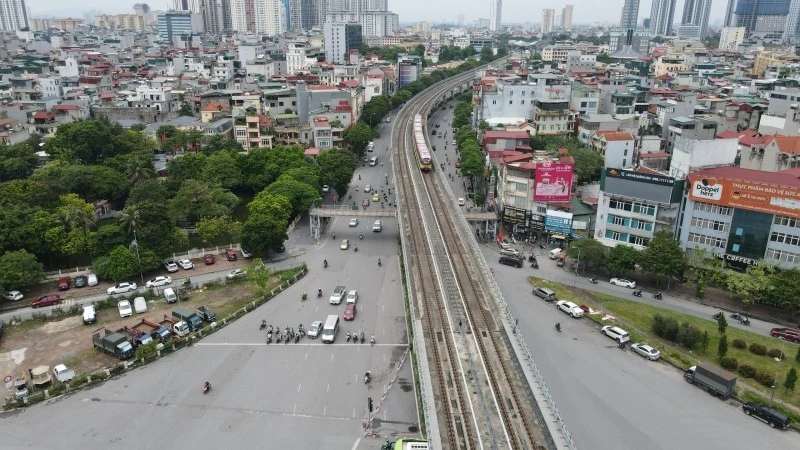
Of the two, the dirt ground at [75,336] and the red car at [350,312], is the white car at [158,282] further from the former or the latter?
the red car at [350,312]

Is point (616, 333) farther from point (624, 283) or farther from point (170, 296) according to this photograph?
point (170, 296)

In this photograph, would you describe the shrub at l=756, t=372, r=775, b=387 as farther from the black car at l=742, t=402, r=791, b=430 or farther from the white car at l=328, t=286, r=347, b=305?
the white car at l=328, t=286, r=347, b=305

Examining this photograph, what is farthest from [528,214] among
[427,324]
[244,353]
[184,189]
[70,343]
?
[70,343]

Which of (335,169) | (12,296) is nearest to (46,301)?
(12,296)

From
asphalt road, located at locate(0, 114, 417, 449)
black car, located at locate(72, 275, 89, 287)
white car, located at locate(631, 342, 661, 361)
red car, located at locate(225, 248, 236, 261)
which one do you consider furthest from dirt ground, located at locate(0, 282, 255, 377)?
white car, located at locate(631, 342, 661, 361)

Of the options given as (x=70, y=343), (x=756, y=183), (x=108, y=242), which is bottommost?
(x=70, y=343)

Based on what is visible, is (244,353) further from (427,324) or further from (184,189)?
(184,189)
